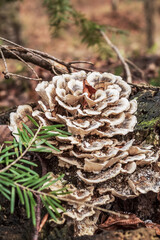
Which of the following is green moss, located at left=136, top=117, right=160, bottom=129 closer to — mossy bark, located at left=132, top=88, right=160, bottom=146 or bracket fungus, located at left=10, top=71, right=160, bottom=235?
mossy bark, located at left=132, top=88, right=160, bottom=146

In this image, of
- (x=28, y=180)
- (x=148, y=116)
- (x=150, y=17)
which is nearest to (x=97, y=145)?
(x=28, y=180)

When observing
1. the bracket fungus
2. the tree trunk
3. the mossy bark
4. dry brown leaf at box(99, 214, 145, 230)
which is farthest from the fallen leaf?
the tree trunk

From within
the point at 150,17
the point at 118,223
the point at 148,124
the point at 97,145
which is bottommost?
the point at 150,17

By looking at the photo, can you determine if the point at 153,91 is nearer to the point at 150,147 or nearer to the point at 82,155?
the point at 150,147

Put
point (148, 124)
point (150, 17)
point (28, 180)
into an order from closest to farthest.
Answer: point (28, 180), point (148, 124), point (150, 17)

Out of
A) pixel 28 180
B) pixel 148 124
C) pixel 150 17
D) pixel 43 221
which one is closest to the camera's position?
pixel 28 180

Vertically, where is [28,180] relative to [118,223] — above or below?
above

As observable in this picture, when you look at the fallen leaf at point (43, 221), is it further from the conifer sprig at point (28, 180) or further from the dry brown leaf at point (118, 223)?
the dry brown leaf at point (118, 223)

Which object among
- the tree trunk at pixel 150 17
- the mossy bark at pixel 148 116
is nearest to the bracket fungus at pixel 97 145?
the mossy bark at pixel 148 116

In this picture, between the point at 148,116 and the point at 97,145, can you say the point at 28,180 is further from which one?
the point at 148,116
